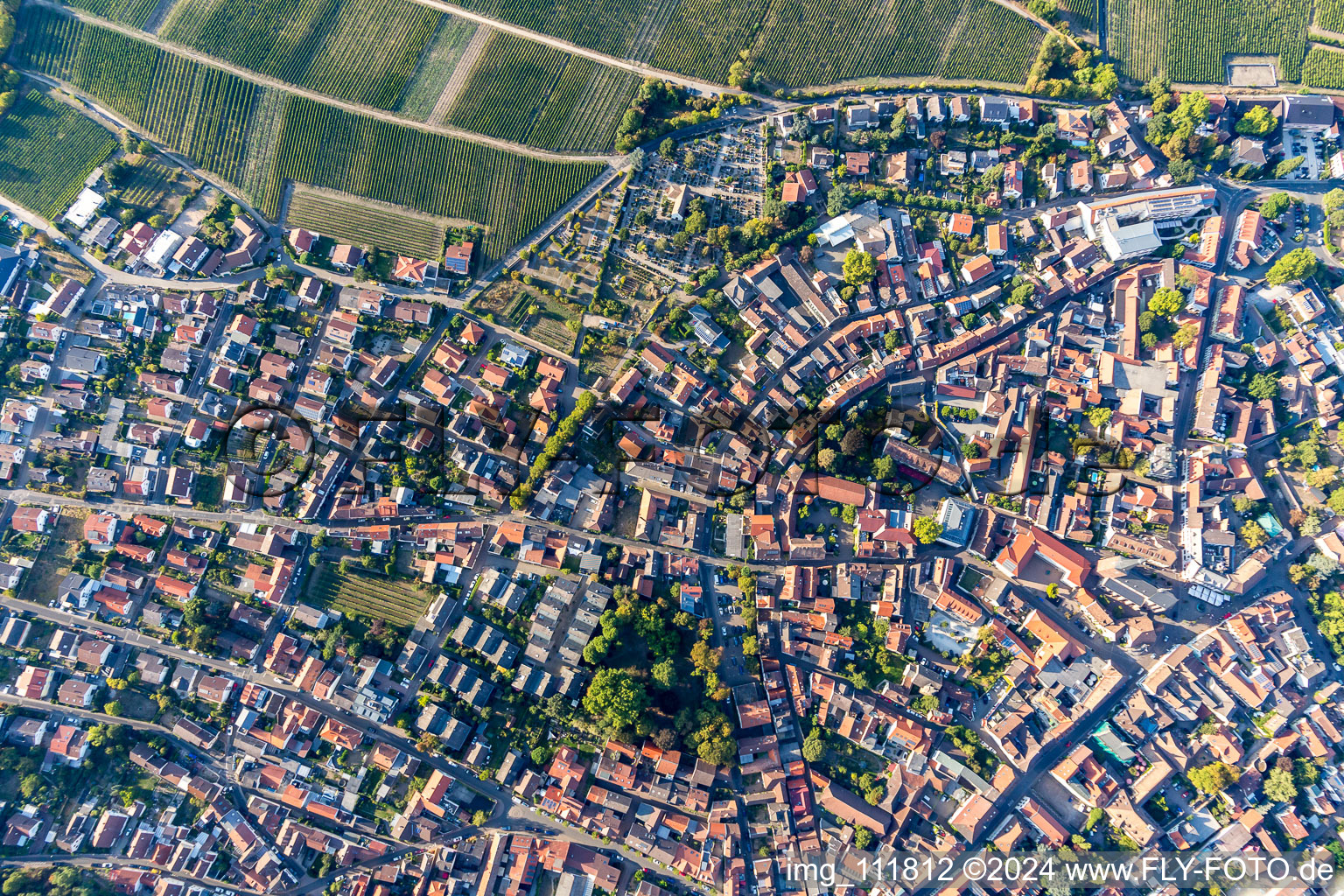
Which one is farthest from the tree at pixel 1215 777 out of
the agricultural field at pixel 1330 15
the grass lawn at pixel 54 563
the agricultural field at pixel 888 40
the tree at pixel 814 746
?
the grass lawn at pixel 54 563

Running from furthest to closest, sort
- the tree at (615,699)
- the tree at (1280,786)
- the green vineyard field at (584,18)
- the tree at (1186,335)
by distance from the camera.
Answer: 1. the green vineyard field at (584,18)
2. the tree at (1186,335)
3. the tree at (615,699)
4. the tree at (1280,786)

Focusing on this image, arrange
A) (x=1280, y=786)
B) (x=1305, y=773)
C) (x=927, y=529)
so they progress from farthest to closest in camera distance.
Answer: (x=927, y=529)
(x=1305, y=773)
(x=1280, y=786)

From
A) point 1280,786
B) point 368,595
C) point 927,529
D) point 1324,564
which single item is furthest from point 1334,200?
point 368,595

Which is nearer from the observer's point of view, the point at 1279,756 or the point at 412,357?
the point at 1279,756

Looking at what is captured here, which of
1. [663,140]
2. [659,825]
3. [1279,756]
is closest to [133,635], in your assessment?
[659,825]

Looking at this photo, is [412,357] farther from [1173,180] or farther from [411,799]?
[1173,180]

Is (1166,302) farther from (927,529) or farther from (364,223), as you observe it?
(364,223)

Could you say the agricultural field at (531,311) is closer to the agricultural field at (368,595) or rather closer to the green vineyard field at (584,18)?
the green vineyard field at (584,18)
